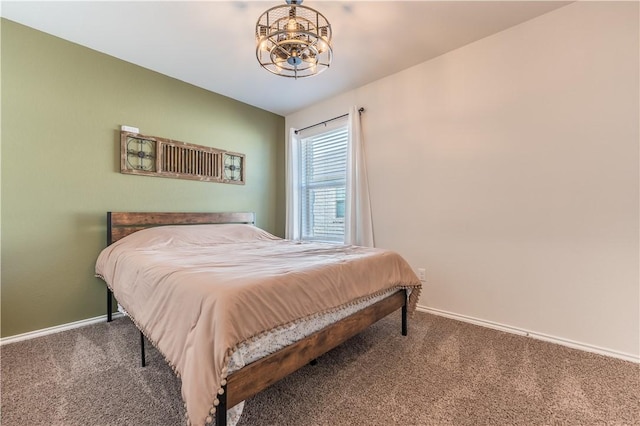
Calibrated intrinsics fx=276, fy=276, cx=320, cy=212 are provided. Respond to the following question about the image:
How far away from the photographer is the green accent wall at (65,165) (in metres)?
2.22

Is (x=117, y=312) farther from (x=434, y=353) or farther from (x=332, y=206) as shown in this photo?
(x=434, y=353)

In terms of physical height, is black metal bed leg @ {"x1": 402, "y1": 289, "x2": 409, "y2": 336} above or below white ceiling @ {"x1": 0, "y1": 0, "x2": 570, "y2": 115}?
below

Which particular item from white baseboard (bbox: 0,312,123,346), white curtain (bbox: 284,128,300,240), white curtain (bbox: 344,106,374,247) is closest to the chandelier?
white curtain (bbox: 344,106,374,247)

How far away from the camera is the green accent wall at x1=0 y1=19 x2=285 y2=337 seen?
2219 mm

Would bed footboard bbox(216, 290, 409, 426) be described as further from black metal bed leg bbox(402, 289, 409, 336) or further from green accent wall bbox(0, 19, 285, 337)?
green accent wall bbox(0, 19, 285, 337)

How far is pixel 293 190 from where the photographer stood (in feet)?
13.3

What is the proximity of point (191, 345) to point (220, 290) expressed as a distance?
0.78 feet

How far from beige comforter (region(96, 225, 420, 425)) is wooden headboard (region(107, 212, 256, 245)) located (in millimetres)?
337

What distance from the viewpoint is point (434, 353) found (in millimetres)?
1971

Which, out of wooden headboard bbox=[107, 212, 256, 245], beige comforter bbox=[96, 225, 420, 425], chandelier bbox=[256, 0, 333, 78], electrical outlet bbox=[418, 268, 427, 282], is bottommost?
electrical outlet bbox=[418, 268, 427, 282]

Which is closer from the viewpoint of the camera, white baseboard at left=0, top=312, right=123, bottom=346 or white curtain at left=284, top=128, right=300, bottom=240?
white baseboard at left=0, top=312, right=123, bottom=346

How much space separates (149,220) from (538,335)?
368 centimetres

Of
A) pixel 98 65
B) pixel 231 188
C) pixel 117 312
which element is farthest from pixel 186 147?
pixel 117 312

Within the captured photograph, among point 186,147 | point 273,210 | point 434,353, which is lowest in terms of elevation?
point 434,353
